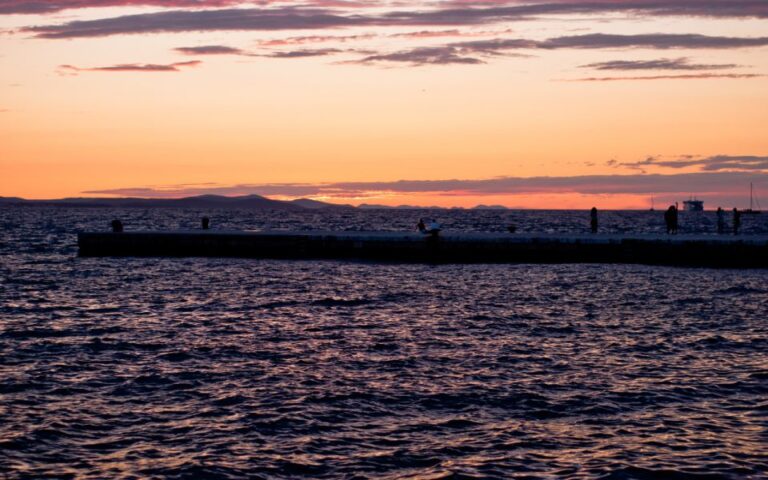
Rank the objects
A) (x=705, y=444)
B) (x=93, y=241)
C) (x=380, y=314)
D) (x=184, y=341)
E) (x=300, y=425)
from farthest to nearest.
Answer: (x=93, y=241) < (x=380, y=314) < (x=184, y=341) < (x=300, y=425) < (x=705, y=444)

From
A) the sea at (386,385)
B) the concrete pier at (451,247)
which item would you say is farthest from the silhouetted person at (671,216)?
the sea at (386,385)

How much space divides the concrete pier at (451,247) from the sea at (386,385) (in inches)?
492

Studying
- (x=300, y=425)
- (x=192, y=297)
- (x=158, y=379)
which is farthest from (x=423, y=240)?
(x=300, y=425)

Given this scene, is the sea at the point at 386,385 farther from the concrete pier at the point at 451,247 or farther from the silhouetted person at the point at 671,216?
the silhouetted person at the point at 671,216

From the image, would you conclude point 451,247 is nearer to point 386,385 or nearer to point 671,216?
point 671,216

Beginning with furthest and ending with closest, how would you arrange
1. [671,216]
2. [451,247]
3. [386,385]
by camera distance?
[671,216] → [451,247] → [386,385]

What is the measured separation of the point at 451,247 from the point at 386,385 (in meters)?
35.1

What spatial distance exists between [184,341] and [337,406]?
9178 mm

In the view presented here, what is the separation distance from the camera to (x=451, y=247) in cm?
5434

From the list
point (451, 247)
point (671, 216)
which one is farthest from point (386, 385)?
point (671, 216)

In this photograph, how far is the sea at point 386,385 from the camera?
1438 cm

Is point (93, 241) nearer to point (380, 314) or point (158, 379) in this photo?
point (380, 314)

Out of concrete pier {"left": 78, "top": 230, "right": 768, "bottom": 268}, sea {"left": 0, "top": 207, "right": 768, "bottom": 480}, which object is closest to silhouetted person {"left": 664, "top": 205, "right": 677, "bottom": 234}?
concrete pier {"left": 78, "top": 230, "right": 768, "bottom": 268}

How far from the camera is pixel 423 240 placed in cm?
5444
